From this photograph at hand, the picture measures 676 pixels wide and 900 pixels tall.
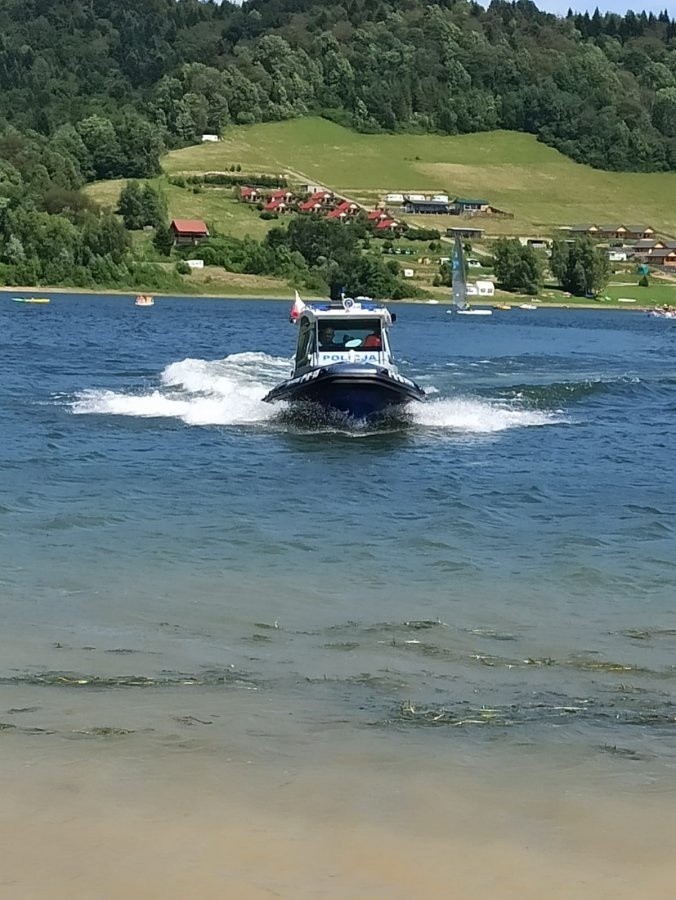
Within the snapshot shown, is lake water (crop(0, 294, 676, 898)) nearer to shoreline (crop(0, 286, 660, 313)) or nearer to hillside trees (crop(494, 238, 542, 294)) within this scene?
A: shoreline (crop(0, 286, 660, 313))

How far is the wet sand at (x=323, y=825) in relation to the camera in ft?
22.7

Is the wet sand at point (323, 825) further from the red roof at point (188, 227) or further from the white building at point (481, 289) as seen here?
the red roof at point (188, 227)

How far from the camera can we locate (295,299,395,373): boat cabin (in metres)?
31.3

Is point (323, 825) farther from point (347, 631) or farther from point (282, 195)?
point (282, 195)

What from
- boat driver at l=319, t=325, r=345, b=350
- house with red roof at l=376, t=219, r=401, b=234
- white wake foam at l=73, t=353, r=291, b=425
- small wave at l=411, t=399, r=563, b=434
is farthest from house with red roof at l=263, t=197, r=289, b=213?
boat driver at l=319, t=325, r=345, b=350

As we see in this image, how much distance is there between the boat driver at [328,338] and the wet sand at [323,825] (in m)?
22.7

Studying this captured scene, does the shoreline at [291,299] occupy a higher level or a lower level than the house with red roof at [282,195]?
lower

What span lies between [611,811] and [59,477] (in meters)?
15.4

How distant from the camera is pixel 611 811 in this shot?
806 cm

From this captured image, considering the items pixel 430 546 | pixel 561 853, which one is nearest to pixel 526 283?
pixel 430 546

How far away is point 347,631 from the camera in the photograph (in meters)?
12.6

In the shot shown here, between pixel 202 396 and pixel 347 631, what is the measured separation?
2520 centimetres

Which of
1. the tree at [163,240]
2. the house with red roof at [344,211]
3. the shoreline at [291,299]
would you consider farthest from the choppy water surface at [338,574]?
the house with red roof at [344,211]

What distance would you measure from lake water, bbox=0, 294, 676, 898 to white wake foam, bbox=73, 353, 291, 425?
1.21 m
